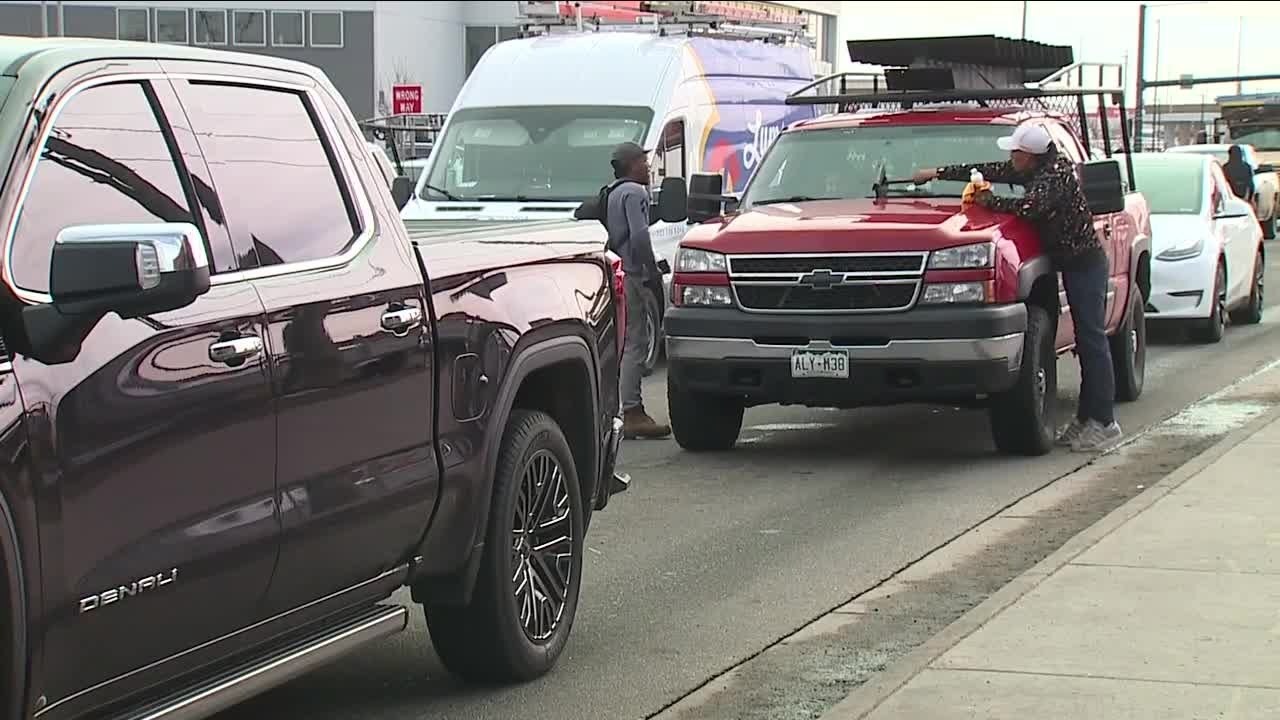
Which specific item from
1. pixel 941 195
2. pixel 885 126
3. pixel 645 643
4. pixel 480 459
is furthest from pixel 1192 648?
pixel 885 126

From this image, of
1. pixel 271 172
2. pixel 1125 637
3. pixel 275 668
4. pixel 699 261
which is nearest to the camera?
pixel 275 668

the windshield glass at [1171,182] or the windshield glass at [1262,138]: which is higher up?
the windshield glass at [1171,182]

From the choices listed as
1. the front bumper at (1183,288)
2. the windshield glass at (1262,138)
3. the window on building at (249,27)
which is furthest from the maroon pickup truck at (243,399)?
the window on building at (249,27)

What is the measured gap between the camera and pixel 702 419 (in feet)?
39.8

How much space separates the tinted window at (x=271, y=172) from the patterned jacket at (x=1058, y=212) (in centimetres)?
648

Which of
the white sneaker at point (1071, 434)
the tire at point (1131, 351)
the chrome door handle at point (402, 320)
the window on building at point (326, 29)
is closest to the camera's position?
the chrome door handle at point (402, 320)

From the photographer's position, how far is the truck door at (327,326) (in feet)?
17.5

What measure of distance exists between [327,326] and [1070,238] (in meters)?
7.07

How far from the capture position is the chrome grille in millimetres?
11195

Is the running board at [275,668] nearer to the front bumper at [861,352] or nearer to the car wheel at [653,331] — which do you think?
the front bumper at [861,352]

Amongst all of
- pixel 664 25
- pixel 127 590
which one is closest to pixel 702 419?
pixel 127 590

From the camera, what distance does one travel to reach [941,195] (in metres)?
12.3

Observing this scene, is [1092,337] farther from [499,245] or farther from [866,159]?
[499,245]

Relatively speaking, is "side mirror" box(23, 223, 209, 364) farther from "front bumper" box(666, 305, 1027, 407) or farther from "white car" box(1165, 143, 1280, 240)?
"white car" box(1165, 143, 1280, 240)
